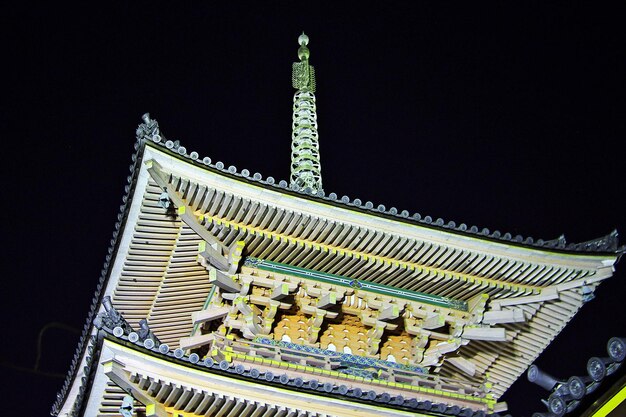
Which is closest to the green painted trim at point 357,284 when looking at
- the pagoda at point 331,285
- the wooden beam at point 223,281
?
the pagoda at point 331,285

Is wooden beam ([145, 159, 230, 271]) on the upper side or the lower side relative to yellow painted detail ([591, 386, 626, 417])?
upper

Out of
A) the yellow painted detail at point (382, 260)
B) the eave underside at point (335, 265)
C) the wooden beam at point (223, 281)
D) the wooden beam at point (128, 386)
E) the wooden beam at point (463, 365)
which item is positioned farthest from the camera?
the wooden beam at point (463, 365)

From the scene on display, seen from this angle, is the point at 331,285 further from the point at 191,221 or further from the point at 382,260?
the point at 191,221

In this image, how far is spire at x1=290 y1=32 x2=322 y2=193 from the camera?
21078 millimetres

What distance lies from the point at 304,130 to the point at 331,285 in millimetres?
6204

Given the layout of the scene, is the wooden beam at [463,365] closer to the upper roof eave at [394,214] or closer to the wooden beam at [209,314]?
the upper roof eave at [394,214]

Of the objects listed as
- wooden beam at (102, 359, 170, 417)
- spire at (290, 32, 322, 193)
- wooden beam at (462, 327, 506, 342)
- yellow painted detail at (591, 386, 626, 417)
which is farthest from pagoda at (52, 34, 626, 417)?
yellow painted detail at (591, 386, 626, 417)

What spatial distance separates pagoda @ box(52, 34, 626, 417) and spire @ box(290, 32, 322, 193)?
2.76 meters

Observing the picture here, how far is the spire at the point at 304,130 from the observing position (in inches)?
830

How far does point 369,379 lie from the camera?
649 inches

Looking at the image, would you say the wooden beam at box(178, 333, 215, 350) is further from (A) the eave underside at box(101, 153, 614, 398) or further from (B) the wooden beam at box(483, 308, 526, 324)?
(B) the wooden beam at box(483, 308, 526, 324)

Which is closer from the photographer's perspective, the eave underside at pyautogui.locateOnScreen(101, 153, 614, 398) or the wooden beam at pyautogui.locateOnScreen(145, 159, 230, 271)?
the wooden beam at pyautogui.locateOnScreen(145, 159, 230, 271)

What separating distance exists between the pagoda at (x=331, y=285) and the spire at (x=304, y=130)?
2.76 meters

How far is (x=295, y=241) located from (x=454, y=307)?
3.77 metres
